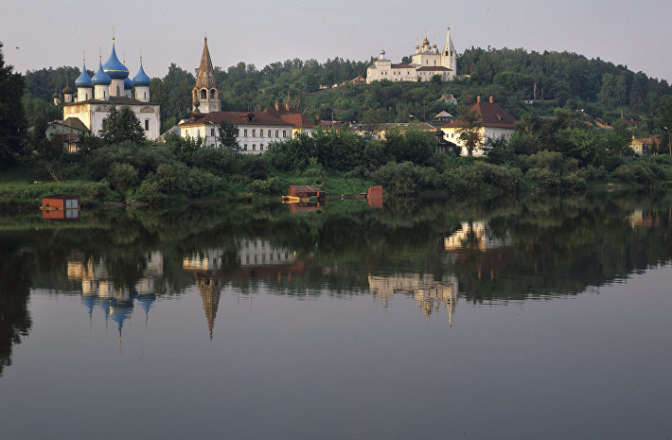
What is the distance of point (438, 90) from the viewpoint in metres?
123

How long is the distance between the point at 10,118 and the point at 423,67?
101m

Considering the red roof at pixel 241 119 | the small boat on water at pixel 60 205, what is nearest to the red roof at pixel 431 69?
the red roof at pixel 241 119

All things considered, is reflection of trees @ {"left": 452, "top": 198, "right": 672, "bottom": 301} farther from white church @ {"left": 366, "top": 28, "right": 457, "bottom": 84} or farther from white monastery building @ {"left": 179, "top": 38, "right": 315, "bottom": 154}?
white church @ {"left": 366, "top": 28, "right": 457, "bottom": 84}

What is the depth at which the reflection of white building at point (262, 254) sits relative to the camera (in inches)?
1007

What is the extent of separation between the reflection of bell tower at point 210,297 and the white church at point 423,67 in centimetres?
12012

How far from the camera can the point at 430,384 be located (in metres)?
Result: 13.1

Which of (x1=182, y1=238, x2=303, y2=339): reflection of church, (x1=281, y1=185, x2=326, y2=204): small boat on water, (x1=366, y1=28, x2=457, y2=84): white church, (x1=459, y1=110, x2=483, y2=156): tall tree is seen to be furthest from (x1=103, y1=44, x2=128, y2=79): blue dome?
(x1=366, y1=28, x2=457, y2=84): white church

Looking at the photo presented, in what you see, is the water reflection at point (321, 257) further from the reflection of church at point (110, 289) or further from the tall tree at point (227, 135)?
the tall tree at point (227, 135)

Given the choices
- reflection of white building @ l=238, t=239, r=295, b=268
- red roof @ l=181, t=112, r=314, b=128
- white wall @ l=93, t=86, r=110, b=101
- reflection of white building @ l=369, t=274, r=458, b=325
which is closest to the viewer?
reflection of white building @ l=369, t=274, r=458, b=325

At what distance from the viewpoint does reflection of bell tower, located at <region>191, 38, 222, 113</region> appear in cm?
7188

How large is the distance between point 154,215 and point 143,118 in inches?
941

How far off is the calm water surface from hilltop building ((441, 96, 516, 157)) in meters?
45.7

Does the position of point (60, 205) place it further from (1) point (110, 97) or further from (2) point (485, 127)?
(2) point (485, 127)

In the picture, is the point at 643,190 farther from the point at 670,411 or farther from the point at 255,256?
the point at 670,411
